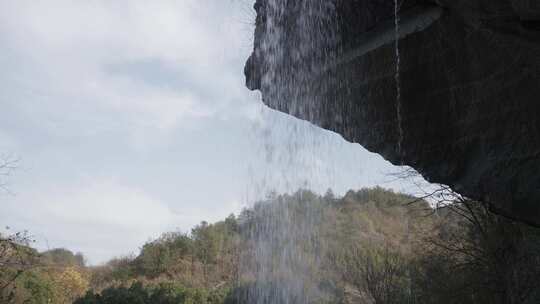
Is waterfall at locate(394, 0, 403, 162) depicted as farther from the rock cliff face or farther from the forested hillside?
the forested hillside

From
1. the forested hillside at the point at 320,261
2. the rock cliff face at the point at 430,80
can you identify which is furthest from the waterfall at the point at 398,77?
the forested hillside at the point at 320,261

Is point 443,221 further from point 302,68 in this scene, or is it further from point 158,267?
point 158,267

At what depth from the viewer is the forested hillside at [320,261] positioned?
12.3 m

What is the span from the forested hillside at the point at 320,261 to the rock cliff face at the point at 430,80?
535 centimetres

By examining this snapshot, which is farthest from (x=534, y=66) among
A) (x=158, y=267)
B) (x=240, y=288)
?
(x=158, y=267)

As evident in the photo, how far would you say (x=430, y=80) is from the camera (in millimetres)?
3814

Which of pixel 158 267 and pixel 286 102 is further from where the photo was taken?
pixel 158 267

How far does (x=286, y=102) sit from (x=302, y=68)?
0.40 meters

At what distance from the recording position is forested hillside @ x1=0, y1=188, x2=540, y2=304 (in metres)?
12.3

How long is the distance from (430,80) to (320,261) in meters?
19.7

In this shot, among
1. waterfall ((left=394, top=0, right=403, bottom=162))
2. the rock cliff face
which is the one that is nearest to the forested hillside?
the rock cliff face

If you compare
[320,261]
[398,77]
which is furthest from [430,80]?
[320,261]

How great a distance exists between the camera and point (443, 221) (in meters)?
15.9

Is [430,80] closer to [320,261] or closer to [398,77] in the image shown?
[398,77]
